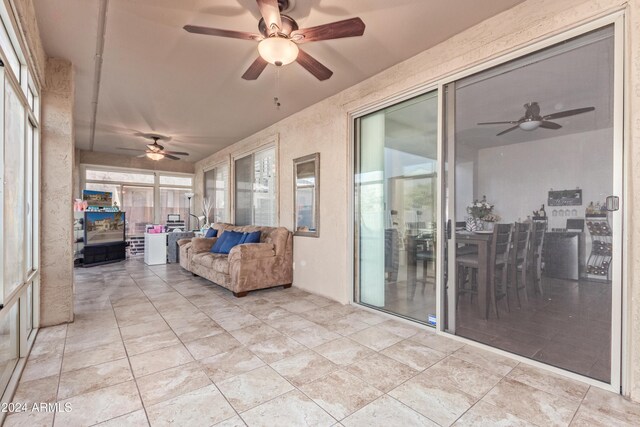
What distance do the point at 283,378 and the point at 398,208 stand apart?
6.43ft

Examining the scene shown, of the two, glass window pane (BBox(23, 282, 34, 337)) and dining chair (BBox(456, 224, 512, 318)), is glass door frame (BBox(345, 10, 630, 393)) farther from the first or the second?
glass window pane (BBox(23, 282, 34, 337))

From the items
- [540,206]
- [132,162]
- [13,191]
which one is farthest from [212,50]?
[132,162]

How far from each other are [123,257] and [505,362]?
772 cm

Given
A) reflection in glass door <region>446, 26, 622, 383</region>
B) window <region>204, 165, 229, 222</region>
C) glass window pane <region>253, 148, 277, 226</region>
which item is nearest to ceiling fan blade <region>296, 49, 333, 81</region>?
reflection in glass door <region>446, 26, 622, 383</region>

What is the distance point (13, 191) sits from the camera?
2.08 meters

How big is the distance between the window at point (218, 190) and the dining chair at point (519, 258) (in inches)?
230

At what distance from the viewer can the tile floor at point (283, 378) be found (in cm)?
163

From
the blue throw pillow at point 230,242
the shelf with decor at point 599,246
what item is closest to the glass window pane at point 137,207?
the blue throw pillow at point 230,242

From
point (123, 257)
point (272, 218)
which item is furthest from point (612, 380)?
point (123, 257)

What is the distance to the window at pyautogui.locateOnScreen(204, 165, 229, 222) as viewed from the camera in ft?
23.2

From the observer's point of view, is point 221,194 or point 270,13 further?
point 221,194

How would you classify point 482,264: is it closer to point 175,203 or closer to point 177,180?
point 175,203

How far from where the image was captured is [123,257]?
7078mm

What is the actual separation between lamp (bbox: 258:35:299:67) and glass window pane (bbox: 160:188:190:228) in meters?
7.12
